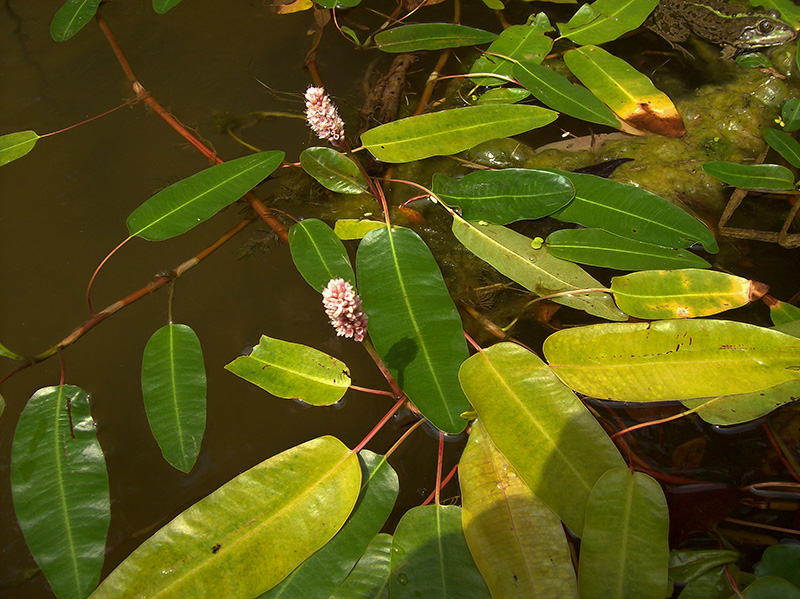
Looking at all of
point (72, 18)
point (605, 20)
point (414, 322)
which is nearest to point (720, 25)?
point (605, 20)

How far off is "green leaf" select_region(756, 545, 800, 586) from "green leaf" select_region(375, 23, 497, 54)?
163 centimetres

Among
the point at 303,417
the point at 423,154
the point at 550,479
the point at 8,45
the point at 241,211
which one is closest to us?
the point at 550,479

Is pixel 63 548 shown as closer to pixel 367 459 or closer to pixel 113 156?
pixel 367 459

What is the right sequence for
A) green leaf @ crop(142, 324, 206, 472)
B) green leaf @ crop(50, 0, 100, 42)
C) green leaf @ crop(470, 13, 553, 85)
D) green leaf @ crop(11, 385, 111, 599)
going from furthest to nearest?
green leaf @ crop(50, 0, 100, 42), green leaf @ crop(470, 13, 553, 85), green leaf @ crop(142, 324, 206, 472), green leaf @ crop(11, 385, 111, 599)

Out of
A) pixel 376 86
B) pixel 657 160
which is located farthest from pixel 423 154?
pixel 657 160

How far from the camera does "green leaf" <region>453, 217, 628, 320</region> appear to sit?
1273 millimetres

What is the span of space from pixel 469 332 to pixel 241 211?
0.81 m

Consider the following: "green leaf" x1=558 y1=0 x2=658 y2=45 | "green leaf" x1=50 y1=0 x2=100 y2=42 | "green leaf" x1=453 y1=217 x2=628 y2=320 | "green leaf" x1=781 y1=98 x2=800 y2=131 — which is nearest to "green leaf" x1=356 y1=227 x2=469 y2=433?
"green leaf" x1=453 y1=217 x2=628 y2=320

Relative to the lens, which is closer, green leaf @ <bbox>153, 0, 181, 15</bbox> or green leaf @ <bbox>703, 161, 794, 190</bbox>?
green leaf @ <bbox>703, 161, 794, 190</bbox>

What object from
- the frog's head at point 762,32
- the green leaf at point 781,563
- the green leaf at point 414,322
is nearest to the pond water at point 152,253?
the green leaf at point 414,322

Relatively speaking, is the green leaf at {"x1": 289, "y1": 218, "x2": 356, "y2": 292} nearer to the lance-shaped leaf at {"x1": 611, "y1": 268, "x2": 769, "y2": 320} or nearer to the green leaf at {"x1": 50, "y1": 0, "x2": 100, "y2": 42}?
the lance-shaped leaf at {"x1": 611, "y1": 268, "x2": 769, "y2": 320}

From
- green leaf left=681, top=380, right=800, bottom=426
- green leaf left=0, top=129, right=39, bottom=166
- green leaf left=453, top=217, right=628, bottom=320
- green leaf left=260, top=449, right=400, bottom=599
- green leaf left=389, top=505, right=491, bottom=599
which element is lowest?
green leaf left=389, top=505, right=491, bottom=599

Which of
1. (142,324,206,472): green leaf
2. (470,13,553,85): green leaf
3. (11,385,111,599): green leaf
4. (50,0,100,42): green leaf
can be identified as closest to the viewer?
(11,385,111,599): green leaf

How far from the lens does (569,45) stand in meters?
1.79
